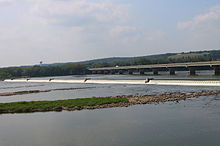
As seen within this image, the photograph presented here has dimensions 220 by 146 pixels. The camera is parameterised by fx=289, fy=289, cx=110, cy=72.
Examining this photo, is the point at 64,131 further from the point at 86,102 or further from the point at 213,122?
the point at 86,102

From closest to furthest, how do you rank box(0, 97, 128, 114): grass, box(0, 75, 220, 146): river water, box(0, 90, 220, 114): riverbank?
box(0, 75, 220, 146): river water → box(0, 90, 220, 114): riverbank → box(0, 97, 128, 114): grass

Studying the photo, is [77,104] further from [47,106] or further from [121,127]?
[121,127]

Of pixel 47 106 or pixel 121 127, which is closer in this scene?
pixel 121 127

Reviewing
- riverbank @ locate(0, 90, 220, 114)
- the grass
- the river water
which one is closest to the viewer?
the river water

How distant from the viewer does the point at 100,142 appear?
19750mm

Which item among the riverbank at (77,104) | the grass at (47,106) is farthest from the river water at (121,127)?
the grass at (47,106)

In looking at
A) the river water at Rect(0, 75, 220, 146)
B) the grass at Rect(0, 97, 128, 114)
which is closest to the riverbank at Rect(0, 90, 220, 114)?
the grass at Rect(0, 97, 128, 114)

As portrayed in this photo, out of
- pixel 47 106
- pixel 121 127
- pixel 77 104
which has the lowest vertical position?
pixel 121 127

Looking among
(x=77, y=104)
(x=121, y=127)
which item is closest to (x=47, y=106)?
(x=77, y=104)

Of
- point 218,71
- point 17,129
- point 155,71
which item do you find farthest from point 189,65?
point 17,129

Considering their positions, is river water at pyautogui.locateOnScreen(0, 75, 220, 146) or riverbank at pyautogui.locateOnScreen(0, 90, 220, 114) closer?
river water at pyautogui.locateOnScreen(0, 75, 220, 146)

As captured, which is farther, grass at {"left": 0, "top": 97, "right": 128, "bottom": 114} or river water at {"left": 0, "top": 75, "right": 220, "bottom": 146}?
grass at {"left": 0, "top": 97, "right": 128, "bottom": 114}

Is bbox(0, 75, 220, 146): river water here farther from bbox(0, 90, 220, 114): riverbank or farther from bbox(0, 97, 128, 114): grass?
bbox(0, 97, 128, 114): grass

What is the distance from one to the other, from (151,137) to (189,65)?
246 ft
